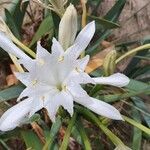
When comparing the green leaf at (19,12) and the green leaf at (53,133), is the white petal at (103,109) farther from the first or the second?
the green leaf at (19,12)

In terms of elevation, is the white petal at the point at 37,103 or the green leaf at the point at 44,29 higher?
the white petal at the point at 37,103

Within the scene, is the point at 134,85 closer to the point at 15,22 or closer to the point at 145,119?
the point at 145,119

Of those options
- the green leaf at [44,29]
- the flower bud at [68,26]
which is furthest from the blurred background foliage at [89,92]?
the flower bud at [68,26]

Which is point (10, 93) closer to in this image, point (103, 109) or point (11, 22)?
point (11, 22)

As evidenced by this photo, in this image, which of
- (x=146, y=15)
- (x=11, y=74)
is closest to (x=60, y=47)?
(x=11, y=74)

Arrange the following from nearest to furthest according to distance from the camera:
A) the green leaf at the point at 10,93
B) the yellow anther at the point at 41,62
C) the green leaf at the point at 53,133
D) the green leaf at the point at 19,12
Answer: the yellow anther at the point at 41,62 < the green leaf at the point at 53,133 < the green leaf at the point at 10,93 < the green leaf at the point at 19,12

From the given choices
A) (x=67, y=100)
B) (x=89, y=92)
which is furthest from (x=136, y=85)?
(x=67, y=100)
